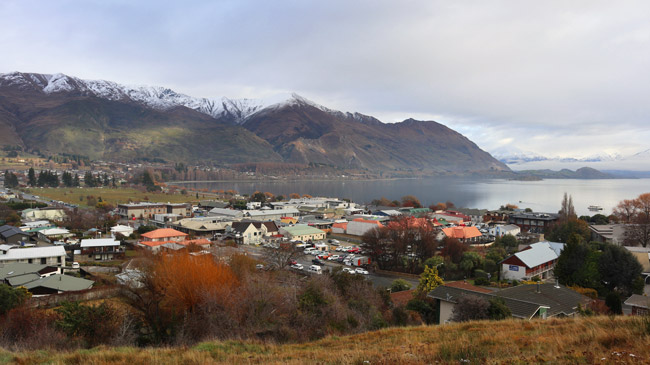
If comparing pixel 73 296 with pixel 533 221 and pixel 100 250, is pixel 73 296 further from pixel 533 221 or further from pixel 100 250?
pixel 533 221

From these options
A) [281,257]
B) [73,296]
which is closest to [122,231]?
[281,257]

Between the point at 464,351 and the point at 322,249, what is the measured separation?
1698cm

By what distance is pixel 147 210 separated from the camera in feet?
102

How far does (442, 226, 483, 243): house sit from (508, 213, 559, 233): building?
21.5 feet

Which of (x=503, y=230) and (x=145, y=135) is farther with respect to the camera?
(x=145, y=135)

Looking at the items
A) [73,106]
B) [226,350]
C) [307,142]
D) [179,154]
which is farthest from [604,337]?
[307,142]

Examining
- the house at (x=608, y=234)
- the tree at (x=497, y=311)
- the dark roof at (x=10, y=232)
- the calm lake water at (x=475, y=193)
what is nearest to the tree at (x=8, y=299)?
the tree at (x=497, y=311)

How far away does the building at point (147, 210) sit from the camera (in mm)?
30469

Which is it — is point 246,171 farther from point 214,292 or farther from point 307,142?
point 214,292

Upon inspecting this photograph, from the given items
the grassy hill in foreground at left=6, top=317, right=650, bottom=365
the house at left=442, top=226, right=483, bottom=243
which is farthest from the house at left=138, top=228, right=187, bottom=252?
the grassy hill in foreground at left=6, top=317, right=650, bottom=365

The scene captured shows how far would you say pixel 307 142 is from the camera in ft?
579

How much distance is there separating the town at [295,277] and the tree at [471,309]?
3 cm

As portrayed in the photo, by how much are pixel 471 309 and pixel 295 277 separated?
239 inches

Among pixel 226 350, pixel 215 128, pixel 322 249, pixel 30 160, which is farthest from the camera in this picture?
pixel 215 128
